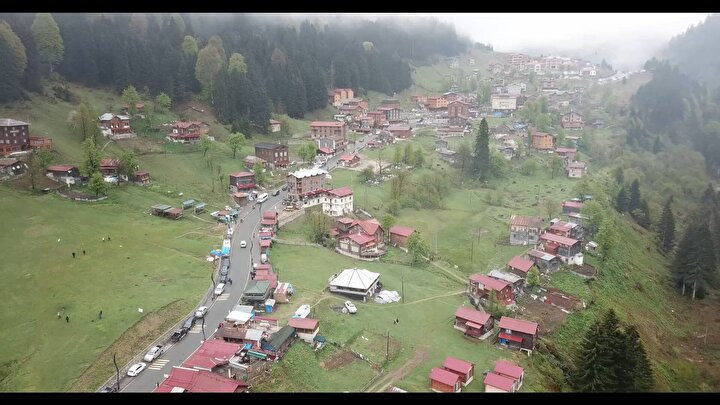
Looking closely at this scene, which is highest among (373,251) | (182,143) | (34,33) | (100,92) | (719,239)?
(34,33)

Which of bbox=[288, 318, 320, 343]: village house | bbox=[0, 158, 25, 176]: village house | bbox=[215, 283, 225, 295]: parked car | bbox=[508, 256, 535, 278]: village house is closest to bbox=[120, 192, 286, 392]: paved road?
bbox=[215, 283, 225, 295]: parked car

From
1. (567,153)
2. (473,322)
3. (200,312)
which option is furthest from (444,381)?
(567,153)

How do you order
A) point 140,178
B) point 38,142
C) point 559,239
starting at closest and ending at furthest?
1. point 559,239
2. point 38,142
3. point 140,178

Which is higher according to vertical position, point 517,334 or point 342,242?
point 342,242

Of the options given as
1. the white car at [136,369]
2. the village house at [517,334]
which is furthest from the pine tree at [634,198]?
the white car at [136,369]

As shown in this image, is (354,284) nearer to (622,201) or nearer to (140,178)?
(140,178)

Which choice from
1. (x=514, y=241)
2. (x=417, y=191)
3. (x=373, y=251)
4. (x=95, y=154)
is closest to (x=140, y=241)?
(x=95, y=154)
